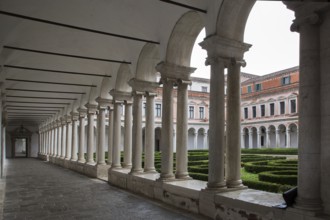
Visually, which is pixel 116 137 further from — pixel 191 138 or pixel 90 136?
pixel 191 138

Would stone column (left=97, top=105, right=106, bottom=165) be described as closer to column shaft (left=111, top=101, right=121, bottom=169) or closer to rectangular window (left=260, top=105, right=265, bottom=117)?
column shaft (left=111, top=101, right=121, bottom=169)

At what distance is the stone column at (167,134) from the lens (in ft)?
27.9

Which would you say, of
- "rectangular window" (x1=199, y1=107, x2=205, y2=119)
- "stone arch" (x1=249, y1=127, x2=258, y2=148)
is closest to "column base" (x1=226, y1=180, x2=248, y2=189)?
"rectangular window" (x1=199, y1=107, x2=205, y2=119)

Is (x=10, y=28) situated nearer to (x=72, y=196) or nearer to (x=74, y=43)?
(x=74, y=43)

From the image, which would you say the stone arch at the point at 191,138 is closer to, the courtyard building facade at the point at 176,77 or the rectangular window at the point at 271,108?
the rectangular window at the point at 271,108

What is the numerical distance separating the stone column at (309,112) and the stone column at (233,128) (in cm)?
206

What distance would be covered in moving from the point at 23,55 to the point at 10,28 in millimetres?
2979

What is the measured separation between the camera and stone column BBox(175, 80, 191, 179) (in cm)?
834

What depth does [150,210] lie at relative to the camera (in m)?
7.30

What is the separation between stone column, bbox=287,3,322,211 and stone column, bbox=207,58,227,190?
209 cm

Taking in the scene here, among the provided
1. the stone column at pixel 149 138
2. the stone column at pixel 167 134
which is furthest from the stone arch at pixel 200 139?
the stone column at pixel 167 134

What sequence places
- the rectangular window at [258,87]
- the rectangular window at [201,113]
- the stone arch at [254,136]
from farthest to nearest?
1. the rectangular window at [258,87]
2. the stone arch at [254,136]
3. the rectangular window at [201,113]

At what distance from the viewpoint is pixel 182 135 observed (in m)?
8.38

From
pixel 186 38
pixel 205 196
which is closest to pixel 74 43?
pixel 186 38
